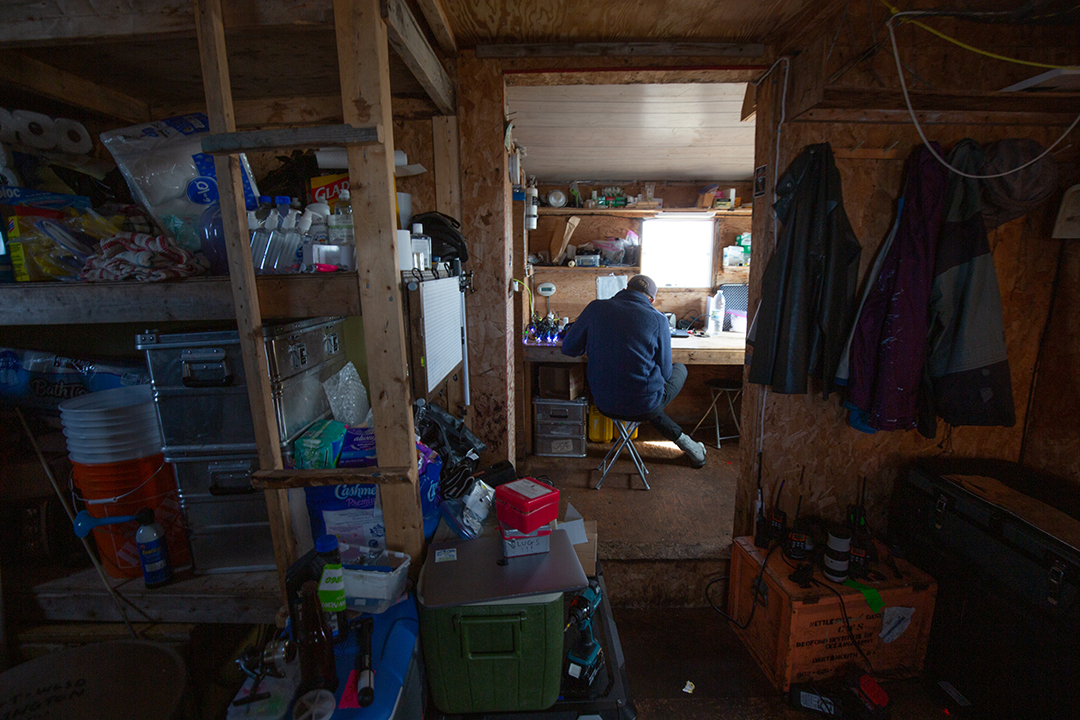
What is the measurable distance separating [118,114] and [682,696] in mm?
3308

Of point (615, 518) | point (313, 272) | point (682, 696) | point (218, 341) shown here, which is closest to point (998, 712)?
point (682, 696)

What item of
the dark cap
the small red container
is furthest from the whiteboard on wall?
the dark cap

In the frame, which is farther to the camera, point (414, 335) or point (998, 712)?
point (998, 712)

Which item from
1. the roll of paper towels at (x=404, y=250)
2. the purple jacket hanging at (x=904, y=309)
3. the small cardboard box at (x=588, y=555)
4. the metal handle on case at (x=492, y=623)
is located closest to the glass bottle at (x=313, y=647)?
the metal handle on case at (x=492, y=623)

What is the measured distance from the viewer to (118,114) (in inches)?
68.9

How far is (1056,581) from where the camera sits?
4.40 feet

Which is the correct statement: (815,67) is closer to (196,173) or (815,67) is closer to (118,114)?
(196,173)

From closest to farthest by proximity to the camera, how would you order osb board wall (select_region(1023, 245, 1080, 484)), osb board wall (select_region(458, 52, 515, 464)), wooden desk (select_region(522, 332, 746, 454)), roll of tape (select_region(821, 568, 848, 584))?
1. roll of tape (select_region(821, 568, 848, 584))
2. osb board wall (select_region(1023, 245, 1080, 484))
3. osb board wall (select_region(458, 52, 515, 464))
4. wooden desk (select_region(522, 332, 746, 454))

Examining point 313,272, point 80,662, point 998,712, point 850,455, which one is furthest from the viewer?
point 850,455

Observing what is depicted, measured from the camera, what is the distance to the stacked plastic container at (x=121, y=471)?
1348mm

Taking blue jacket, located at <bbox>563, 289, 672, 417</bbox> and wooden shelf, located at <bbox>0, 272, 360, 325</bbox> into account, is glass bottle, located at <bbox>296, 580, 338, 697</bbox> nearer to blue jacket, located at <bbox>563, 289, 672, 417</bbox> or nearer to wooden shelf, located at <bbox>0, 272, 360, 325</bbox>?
wooden shelf, located at <bbox>0, 272, 360, 325</bbox>

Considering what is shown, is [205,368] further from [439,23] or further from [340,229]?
[439,23]

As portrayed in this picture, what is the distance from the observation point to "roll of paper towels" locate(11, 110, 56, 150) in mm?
1488

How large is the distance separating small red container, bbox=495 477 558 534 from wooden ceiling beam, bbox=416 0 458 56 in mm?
1667
